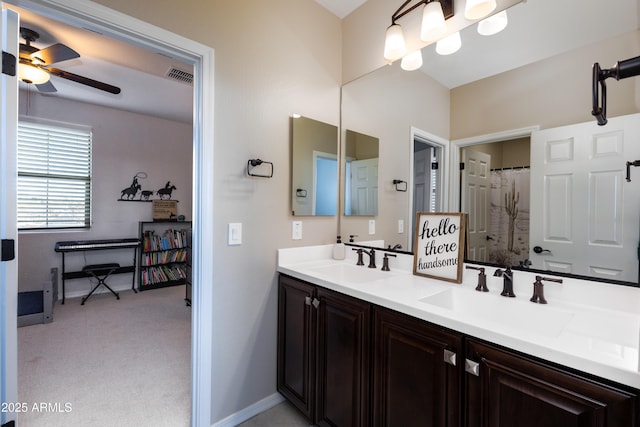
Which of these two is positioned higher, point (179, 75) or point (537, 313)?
point (179, 75)

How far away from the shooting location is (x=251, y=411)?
174 cm

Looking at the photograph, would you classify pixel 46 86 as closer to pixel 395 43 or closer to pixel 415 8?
pixel 395 43

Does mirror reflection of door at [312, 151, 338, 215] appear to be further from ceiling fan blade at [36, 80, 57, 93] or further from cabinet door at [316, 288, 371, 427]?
ceiling fan blade at [36, 80, 57, 93]

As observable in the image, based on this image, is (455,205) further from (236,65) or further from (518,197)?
(236,65)

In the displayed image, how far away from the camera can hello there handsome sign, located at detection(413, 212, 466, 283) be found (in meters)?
1.44

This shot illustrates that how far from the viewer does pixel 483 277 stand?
1.30 meters

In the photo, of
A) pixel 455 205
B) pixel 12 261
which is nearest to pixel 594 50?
pixel 455 205

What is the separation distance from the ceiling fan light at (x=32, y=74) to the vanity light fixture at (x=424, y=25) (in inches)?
120

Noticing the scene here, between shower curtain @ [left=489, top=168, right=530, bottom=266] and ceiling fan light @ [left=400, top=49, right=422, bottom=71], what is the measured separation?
844 millimetres

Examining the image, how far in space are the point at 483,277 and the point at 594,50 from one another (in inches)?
39.3

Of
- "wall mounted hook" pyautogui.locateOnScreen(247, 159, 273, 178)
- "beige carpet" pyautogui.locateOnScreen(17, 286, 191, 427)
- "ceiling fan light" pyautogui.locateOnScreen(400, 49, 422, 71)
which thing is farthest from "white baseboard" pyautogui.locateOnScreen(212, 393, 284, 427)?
"ceiling fan light" pyautogui.locateOnScreen(400, 49, 422, 71)

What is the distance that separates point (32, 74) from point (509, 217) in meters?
3.94

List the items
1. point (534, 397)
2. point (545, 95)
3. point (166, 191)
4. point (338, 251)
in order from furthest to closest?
point (166, 191) < point (338, 251) < point (545, 95) < point (534, 397)

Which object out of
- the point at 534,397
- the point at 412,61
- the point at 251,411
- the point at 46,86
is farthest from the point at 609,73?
the point at 46,86
